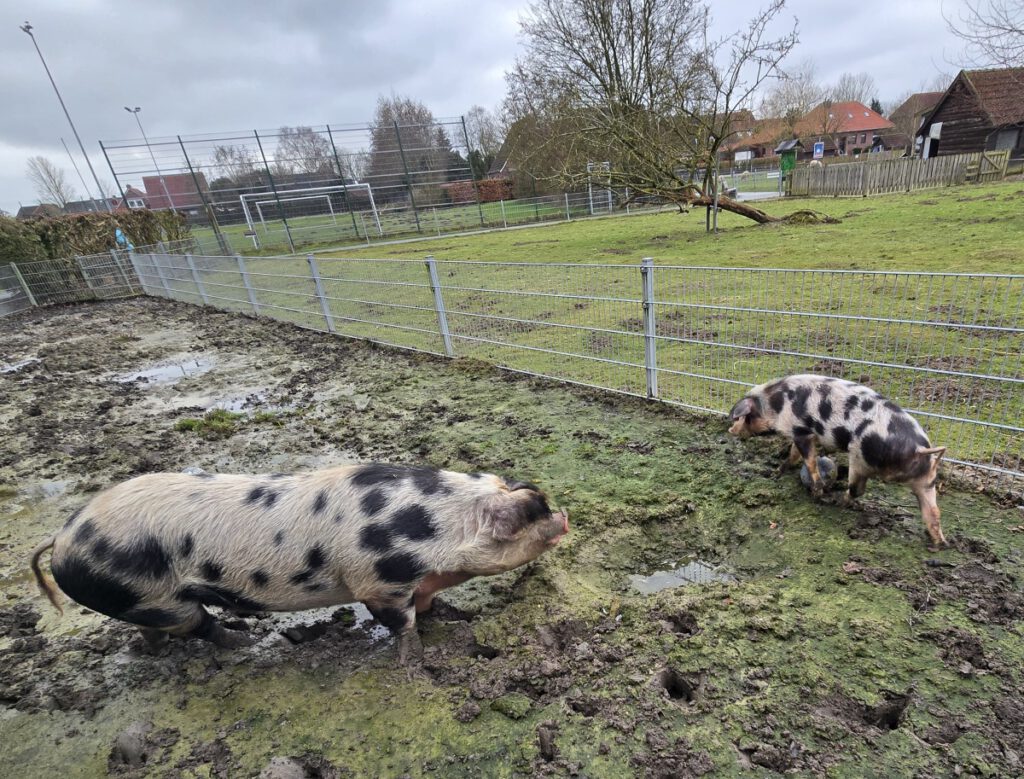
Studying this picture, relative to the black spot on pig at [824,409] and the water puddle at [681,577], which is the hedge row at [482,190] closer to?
the black spot on pig at [824,409]

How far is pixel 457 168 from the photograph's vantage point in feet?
106

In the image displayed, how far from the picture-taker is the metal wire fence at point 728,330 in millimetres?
3707

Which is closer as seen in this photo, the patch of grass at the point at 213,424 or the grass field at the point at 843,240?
the patch of grass at the point at 213,424

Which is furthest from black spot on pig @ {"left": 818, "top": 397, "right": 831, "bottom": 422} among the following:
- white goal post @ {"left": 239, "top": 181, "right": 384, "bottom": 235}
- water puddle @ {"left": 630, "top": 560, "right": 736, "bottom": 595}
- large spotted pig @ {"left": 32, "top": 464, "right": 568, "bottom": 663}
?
white goal post @ {"left": 239, "top": 181, "right": 384, "bottom": 235}

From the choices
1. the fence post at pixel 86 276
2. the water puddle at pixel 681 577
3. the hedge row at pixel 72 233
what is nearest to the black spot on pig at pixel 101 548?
the water puddle at pixel 681 577

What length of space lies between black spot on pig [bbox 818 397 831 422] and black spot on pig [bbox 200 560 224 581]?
3.37 metres

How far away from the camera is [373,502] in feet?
7.84

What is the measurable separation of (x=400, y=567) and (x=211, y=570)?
852 millimetres

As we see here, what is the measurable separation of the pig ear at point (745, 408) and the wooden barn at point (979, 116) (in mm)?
34331

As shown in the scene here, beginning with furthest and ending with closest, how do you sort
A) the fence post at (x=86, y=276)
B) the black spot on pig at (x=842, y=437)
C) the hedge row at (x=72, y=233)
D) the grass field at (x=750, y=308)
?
the fence post at (x=86, y=276) → the hedge row at (x=72, y=233) → the grass field at (x=750, y=308) → the black spot on pig at (x=842, y=437)

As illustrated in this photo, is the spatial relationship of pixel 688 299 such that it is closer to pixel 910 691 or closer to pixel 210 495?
pixel 910 691

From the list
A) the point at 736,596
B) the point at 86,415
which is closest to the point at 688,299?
the point at 736,596

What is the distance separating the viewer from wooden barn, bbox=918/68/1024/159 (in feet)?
87.4

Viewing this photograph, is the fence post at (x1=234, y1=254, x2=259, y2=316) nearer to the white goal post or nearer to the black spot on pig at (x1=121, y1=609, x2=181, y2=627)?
the black spot on pig at (x1=121, y1=609, x2=181, y2=627)
